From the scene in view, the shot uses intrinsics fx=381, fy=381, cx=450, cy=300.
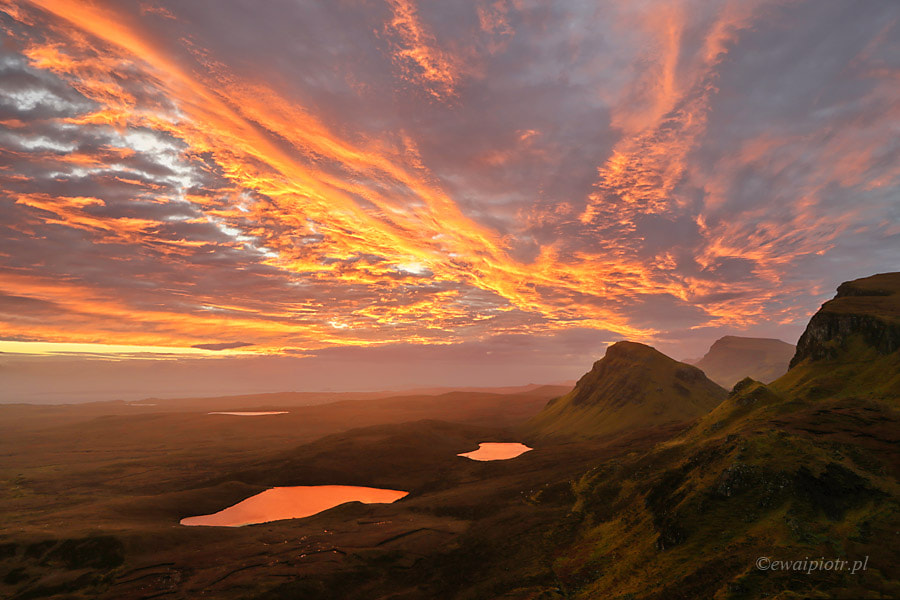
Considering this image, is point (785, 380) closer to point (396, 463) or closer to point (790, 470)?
point (790, 470)

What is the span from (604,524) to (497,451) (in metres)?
118

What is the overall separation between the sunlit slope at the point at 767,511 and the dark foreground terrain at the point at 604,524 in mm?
214

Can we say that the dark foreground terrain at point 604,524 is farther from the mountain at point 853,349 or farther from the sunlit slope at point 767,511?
the mountain at point 853,349

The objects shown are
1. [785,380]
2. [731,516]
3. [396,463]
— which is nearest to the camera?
[731,516]

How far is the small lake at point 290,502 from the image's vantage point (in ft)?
335

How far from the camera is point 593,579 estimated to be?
161 ft

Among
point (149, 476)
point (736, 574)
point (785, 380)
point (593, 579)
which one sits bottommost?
point (149, 476)

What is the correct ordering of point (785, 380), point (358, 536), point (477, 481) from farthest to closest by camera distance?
1. point (477, 481)
2. point (785, 380)
3. point (358, 536)

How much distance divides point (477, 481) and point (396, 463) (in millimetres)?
43091

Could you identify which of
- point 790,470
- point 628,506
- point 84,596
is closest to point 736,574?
point 790,470

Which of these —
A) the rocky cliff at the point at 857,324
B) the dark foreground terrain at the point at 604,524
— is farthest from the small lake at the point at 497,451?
the rocky cliff at the point at 857,324

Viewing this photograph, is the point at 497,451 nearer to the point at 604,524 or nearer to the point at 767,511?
the point at 604,524

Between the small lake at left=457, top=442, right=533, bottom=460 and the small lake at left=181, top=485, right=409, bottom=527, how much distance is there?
49.5 meters

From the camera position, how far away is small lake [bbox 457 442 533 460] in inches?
6496
